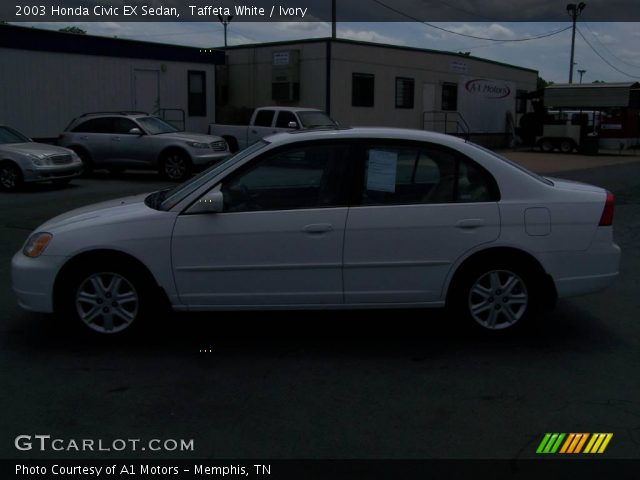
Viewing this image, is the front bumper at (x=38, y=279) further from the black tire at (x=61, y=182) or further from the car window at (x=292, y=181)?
the black tire at (x=61, y=182)

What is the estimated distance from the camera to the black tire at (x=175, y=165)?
1747 cm

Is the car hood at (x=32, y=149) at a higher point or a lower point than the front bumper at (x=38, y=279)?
higher

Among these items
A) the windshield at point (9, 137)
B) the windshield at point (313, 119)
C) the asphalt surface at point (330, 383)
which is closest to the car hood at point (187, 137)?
the windshield at point (313, 119)

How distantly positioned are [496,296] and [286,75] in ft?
79.0

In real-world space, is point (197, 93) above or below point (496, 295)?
above

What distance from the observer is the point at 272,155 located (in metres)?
5.39

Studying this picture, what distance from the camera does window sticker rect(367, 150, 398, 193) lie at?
534cm

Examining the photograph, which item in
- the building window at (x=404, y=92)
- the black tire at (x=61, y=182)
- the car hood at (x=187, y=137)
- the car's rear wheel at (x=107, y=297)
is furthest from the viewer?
the building window at (x=404, y=92)

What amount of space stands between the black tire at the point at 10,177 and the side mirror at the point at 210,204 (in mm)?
11219

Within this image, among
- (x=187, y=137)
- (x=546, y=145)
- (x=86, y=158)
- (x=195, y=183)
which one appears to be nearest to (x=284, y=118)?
(x=187, y=137)

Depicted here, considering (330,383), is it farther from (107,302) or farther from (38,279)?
(38,279)

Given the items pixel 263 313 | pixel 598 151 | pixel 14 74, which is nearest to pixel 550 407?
pixel 263 313

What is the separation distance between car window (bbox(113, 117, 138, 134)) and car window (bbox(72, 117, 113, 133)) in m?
0.12

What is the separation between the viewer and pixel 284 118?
20.4m
